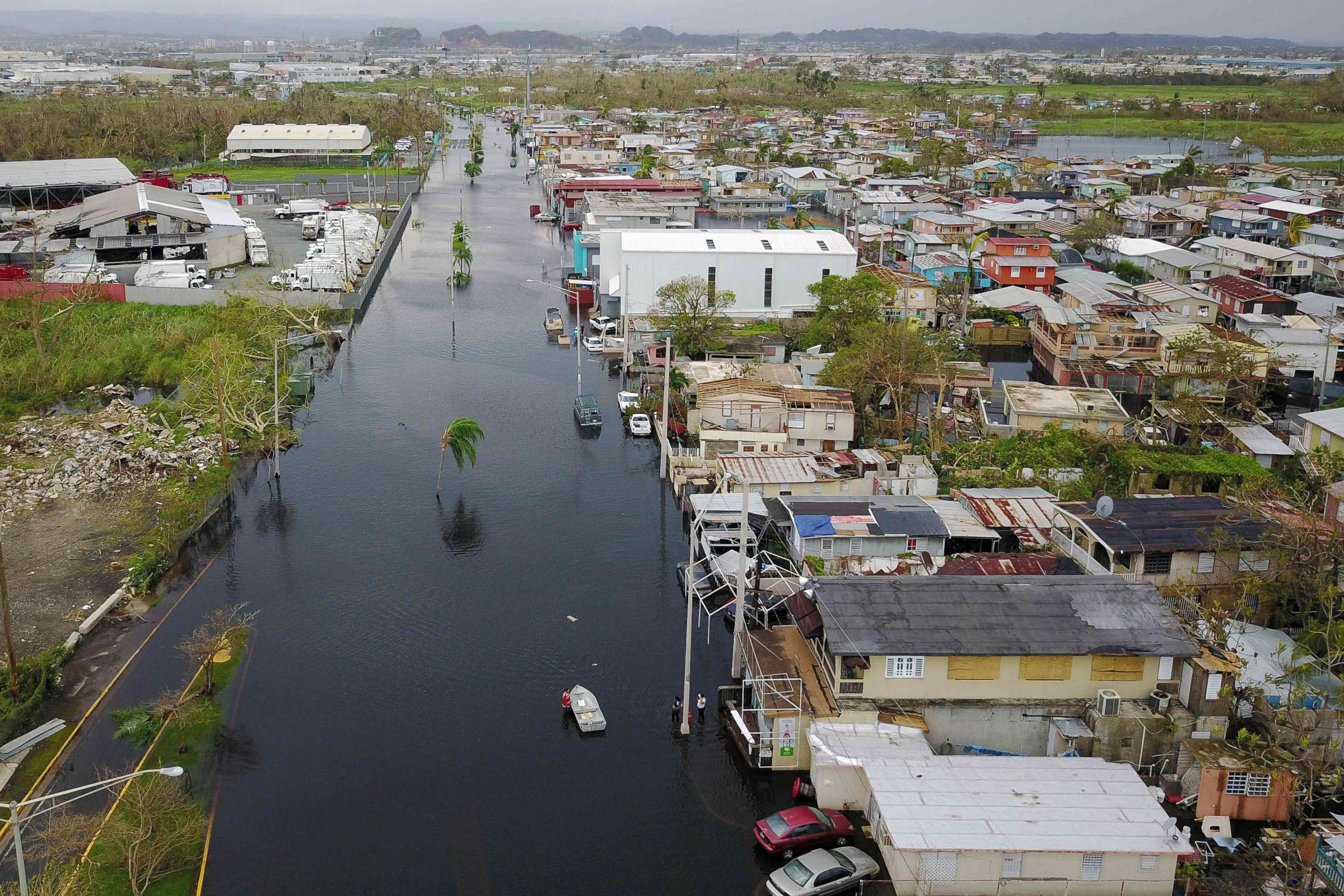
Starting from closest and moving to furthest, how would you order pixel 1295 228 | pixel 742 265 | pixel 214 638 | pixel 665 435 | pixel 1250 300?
pixel 214 638
pixel 665 435
pixel 1250 300
pixel 742 265
pixel 1295 228

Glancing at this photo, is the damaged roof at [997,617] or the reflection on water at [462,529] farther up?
the damaged roof at [997,617]

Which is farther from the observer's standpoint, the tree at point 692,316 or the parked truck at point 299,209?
the parked truck at point 299,209

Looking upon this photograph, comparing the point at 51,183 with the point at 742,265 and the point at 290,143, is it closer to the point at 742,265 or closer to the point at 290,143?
the point at 290,143

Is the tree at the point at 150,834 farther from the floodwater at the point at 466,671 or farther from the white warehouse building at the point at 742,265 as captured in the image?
the white warehouse building at the point at 742,265

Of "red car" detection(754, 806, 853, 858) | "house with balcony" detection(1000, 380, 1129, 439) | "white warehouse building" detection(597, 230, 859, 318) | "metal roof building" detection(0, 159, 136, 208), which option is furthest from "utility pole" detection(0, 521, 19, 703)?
"metal roof building" detection(0, 159, 136, 208)

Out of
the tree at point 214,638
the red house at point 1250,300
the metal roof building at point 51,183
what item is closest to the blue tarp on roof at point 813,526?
the tree at point 214,638

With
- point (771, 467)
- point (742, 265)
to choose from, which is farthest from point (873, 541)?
point (742, 265)

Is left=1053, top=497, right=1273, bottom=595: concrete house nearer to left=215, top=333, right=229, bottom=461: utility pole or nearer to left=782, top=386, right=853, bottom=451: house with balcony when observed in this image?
Result: left=782, top=386, right=853, bottom=451: house with balcony
